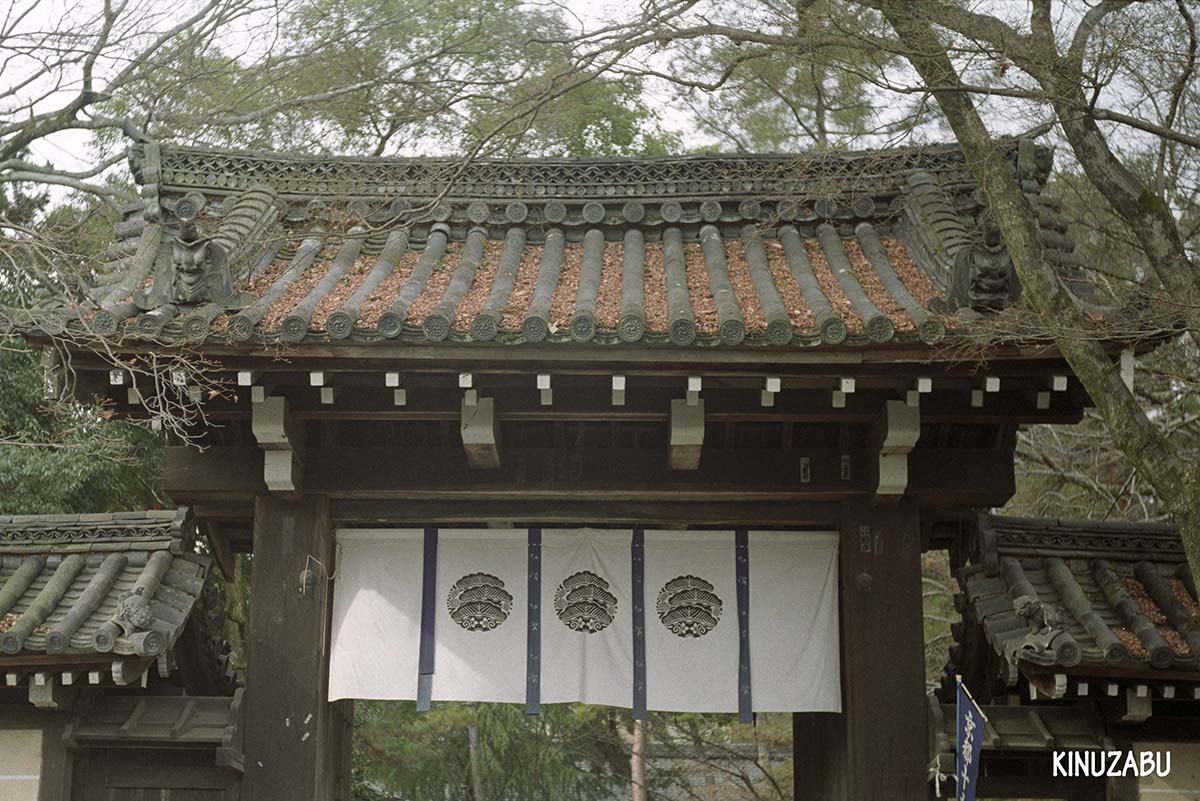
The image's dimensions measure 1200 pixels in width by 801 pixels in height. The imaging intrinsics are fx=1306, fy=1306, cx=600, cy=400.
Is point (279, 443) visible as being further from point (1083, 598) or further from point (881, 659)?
point (1083, 598)

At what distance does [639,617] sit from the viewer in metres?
7.95

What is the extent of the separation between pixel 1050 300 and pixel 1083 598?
192 cm

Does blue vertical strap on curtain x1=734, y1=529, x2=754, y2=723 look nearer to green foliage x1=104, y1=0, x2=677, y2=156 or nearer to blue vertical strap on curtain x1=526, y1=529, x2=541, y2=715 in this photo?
blue vertical strap on curtain x1=526, y1=529, x2=541, y2=715

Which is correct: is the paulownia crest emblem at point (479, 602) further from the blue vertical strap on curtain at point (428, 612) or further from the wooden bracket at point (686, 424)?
the wooden bracket at point (686, 424)

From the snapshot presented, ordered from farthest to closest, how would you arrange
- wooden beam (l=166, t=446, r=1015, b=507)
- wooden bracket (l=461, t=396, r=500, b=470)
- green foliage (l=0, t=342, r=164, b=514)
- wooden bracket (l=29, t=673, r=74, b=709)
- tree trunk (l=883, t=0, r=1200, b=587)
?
green foliage (l=0, t=342, r=164, b=514)
wooden beam (l=166, t=446, r=1015, b=507)
wooden bracket (l=461, t=396, r=500, b=470)
wooden bracket (l=29, t=673, r=74, b=709)
tree trunk (l=883, t=0, r=1200, b=587)

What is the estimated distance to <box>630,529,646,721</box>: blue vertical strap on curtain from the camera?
7816 millimetres

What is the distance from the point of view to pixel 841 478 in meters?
7.77

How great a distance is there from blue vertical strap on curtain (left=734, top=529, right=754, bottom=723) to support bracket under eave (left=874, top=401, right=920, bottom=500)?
0.91 meters

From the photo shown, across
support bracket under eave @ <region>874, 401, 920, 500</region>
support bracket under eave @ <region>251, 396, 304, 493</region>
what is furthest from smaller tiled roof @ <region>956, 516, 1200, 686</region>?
support bracket under eave @ <region>251, 396, 304, 493</region>

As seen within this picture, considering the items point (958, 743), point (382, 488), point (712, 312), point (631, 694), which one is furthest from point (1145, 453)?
point (382, 488)

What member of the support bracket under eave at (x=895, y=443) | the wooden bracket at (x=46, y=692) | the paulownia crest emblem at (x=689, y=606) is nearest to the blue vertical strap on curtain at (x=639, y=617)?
the paulownia crest emblem at (x=689, y=606)

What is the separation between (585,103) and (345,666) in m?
12.6

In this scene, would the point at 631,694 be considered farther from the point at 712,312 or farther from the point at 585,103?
the point at 585,103

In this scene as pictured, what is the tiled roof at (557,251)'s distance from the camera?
6.71 meters
